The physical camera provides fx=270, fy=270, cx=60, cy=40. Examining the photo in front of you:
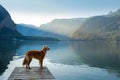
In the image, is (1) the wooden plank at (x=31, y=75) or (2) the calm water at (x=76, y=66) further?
(2) the calm water at (x=76, y=66)

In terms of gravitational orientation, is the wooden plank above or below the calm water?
above

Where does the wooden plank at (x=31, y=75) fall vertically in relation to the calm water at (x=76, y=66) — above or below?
above

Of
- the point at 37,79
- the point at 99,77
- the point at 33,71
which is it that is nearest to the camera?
A: the point at 37,79

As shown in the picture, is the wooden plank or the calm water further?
the calm water

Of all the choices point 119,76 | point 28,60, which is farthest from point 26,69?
point 119,76

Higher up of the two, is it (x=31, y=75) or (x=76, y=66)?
(x=31, y=75)

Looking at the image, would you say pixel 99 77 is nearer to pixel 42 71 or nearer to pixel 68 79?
pixel 68 79

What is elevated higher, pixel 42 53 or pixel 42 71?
pixel 42 53

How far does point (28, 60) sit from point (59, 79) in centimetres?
2070

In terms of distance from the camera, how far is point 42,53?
26391 millimetres

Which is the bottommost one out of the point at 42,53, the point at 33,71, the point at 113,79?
the point at 113,79

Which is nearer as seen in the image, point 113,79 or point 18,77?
point 18,77

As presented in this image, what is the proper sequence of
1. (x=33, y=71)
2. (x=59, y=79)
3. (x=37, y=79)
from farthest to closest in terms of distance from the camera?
(x=59, y=79)
(x=33, y=71)
(x=37, y=79)

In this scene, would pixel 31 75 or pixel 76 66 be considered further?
pixel 76 66
